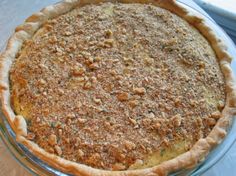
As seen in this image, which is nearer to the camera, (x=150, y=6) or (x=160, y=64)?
(x=160, y=64)

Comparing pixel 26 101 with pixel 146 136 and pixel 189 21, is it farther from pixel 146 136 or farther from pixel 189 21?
pixel 189 21

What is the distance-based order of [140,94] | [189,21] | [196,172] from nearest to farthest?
[196,172] → [140,94] → [189,21]

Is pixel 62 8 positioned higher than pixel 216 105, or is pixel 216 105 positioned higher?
pixel 62 8

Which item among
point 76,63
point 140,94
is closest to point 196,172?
point 140,94

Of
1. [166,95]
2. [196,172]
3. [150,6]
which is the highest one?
[150,6]

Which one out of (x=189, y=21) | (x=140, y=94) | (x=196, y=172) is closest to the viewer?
(x=196, y=172)
